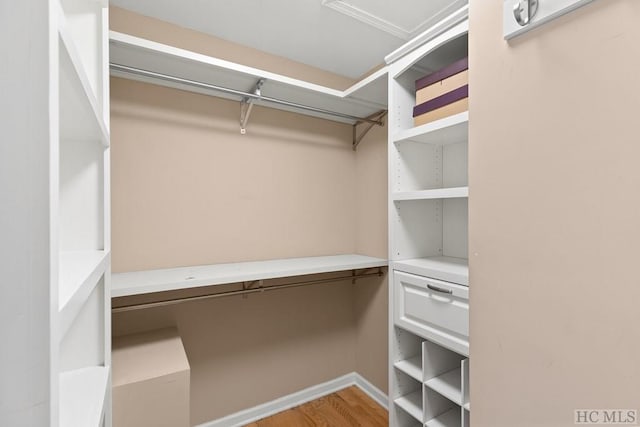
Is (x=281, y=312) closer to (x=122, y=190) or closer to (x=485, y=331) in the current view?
(x=122, y=190)

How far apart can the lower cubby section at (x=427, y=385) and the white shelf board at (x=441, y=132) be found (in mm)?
1002

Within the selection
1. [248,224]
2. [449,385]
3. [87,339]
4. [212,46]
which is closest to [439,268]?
[449,385]

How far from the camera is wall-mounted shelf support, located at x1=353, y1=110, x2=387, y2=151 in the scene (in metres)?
2.04

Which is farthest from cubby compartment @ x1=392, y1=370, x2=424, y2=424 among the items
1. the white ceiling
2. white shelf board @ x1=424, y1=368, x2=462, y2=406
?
the white ceiling

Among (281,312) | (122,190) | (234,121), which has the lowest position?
(281,312)

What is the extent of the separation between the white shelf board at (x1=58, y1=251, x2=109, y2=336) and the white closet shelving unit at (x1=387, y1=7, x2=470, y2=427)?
4.09 ft

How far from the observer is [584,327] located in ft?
1.67

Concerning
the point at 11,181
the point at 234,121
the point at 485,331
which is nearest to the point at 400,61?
the point at 234,121

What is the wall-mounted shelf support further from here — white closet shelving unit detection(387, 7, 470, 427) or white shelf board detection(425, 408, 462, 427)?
white shelf board detection(425, 408, 462, 427)

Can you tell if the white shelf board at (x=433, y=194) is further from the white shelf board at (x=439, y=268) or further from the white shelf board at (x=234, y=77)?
the white shelf board at (x=234, y=77)

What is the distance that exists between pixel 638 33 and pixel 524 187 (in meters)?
0.28

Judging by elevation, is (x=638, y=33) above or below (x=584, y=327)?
above

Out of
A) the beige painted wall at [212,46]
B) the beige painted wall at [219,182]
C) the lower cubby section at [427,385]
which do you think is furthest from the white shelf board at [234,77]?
the lower cubby section at [427,385]

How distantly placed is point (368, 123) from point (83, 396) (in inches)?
80.7
